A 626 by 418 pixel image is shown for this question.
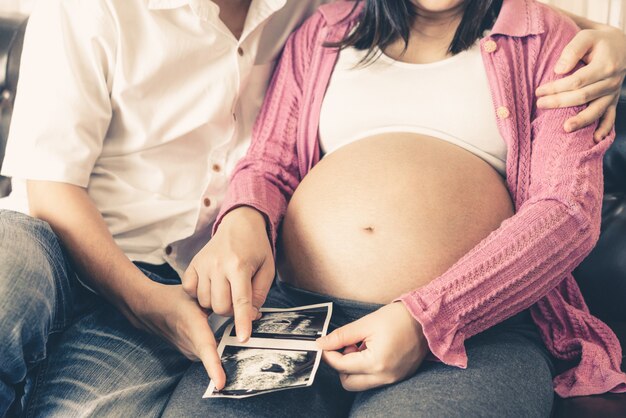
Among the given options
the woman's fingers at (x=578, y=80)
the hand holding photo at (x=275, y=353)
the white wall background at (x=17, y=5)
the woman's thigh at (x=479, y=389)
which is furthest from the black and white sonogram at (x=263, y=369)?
the white wall background at (x=17, y=5)

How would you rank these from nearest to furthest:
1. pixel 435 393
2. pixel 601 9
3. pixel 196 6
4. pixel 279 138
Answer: pixel 435 393
pixel 196 6
pixel 279 138
pixel 601 9

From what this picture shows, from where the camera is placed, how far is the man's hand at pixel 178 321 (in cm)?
100

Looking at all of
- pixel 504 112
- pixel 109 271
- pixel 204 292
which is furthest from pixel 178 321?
pixel 504 112

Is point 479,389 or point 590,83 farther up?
point 590,83

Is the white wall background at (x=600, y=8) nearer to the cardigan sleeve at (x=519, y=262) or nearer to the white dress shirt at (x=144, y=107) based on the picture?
the white dress shirt at (x=144, y=107)

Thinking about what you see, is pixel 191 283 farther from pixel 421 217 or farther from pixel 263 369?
pixel 421 217

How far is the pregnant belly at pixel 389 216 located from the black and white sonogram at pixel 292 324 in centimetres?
8

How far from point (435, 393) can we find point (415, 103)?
1.89 ft

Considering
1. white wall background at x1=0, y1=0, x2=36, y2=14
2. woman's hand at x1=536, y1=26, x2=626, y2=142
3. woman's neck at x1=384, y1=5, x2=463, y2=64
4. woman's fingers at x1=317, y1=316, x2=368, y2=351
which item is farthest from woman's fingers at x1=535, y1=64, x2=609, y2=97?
white wall background at x1=0, y1=0, x2=36, y2=14

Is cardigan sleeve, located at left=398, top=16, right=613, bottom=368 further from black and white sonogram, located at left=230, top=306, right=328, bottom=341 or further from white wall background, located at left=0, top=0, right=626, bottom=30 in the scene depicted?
white wall background, located at left=0, top=0, right=626, bottom=30

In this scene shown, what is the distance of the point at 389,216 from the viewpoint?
1.11 meters

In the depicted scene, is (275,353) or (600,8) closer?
(275,353)

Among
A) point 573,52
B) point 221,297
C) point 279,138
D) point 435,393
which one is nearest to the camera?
point 435,393

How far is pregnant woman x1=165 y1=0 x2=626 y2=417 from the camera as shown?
95 cm
